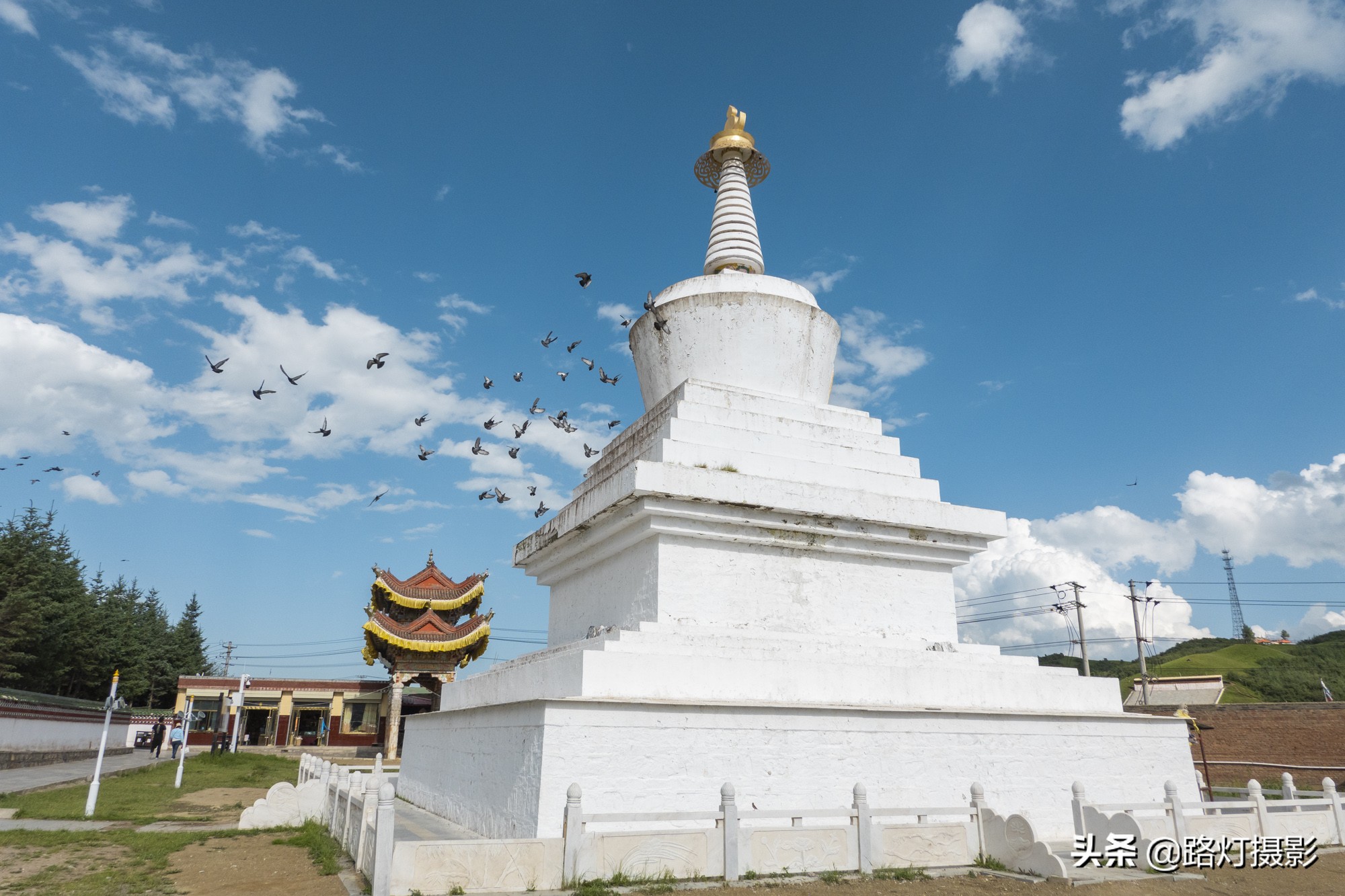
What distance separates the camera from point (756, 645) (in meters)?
9.62

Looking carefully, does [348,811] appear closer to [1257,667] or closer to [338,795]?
[338,795]

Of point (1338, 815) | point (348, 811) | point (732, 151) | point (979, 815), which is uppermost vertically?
point (732, 151)

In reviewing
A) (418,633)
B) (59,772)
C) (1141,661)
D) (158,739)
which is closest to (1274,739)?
(1141,661)

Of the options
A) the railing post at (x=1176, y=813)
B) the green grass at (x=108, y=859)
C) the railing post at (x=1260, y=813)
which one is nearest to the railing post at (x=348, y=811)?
the green grass at (x=108, y=859)

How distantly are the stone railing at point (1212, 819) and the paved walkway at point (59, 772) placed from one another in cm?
1970

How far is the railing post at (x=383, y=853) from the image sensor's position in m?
6.60

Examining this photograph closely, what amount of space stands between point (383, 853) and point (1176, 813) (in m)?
7.49

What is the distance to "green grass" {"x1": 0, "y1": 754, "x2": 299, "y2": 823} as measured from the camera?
589 inches

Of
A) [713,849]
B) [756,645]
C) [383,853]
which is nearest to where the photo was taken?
[383,853]

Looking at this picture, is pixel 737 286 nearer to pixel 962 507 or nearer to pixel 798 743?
pixel 962 507

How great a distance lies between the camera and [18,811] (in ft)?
46.3

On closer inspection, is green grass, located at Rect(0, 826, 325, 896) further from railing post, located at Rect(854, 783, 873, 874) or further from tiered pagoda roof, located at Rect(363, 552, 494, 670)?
tiered pagoda roof, located at Rect(363, 552, 494, 670)

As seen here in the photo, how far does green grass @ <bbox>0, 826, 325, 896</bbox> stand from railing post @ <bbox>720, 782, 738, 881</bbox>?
405 centimetres

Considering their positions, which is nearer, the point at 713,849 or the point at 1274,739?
the point at 713,849
